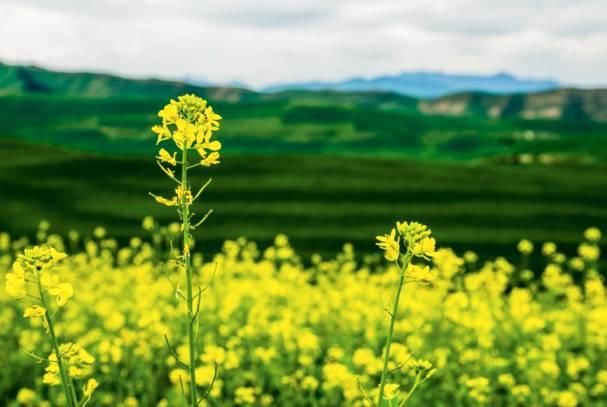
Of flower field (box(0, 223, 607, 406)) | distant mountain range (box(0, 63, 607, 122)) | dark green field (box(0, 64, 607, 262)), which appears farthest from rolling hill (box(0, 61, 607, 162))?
flower field (box(0, 223, 607, 406))

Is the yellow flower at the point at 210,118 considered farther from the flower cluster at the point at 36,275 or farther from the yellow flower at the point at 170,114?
the flower cluster at the point at 36,275

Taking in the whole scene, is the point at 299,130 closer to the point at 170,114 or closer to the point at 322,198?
the point at 322,198

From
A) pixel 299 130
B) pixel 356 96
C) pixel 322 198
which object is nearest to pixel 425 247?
pixel 322 198

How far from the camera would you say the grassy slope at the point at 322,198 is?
12227 mm

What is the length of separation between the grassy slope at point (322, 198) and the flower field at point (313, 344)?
434 cm

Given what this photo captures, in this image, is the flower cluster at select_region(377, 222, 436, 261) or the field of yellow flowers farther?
the field of yellow flowers

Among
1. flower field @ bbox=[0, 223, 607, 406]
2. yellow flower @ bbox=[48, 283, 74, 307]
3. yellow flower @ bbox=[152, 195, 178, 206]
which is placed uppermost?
yellow flower @ bbox=[152, 195, 178, 206]

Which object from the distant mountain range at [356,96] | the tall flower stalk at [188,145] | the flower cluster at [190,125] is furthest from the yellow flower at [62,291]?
the distant mountain range at [356,96]

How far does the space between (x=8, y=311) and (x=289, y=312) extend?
290 centimetres

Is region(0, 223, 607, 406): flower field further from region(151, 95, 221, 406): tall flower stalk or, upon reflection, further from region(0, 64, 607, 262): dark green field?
region(0, 64, 607, 262): dark green field

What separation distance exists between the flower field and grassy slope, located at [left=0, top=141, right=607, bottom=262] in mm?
4337

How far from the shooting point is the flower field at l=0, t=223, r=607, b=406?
479 cm

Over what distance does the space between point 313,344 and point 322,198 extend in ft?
29.6

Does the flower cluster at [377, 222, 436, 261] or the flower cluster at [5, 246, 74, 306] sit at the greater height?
the flower cluster at [377, 222, 436, 261]
